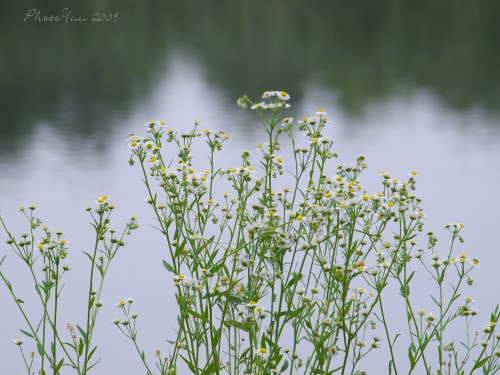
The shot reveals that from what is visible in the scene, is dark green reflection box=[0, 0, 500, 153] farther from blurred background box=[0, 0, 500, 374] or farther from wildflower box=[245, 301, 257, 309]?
wildflower box=[245, 301, 257, 309]

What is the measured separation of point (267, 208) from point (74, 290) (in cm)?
299

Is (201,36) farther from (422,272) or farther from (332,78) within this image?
(422,272)

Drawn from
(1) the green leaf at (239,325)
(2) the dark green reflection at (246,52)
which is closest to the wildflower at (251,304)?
(1) the green leaf at (239,325)

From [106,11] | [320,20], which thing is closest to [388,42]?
[320,20]

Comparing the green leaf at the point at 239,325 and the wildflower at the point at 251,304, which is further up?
the wildflower at the point at 251,304

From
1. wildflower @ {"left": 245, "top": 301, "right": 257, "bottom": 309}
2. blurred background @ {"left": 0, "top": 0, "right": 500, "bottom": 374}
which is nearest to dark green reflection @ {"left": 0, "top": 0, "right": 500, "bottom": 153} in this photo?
blurred background @ {"left": 0, "top": 0, "right": 500, "bottom": 374}

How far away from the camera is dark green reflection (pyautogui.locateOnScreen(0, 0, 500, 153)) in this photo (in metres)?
11.3

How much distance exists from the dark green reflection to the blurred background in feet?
0.15

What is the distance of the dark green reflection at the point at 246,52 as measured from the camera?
11.3 m

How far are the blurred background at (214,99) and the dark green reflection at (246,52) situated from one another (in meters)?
0.05

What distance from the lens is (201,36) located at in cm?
1691

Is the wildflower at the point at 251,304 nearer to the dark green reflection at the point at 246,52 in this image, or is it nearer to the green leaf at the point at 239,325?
the green leaf at the point at 239,325

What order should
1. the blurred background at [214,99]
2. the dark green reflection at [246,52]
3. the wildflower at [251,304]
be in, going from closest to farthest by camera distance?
the wildflower at [251,304]
the blurred background at [214,99]
the dark green reflection at [246,52]

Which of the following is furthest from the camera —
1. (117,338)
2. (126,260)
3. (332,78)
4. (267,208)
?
(332,78)
